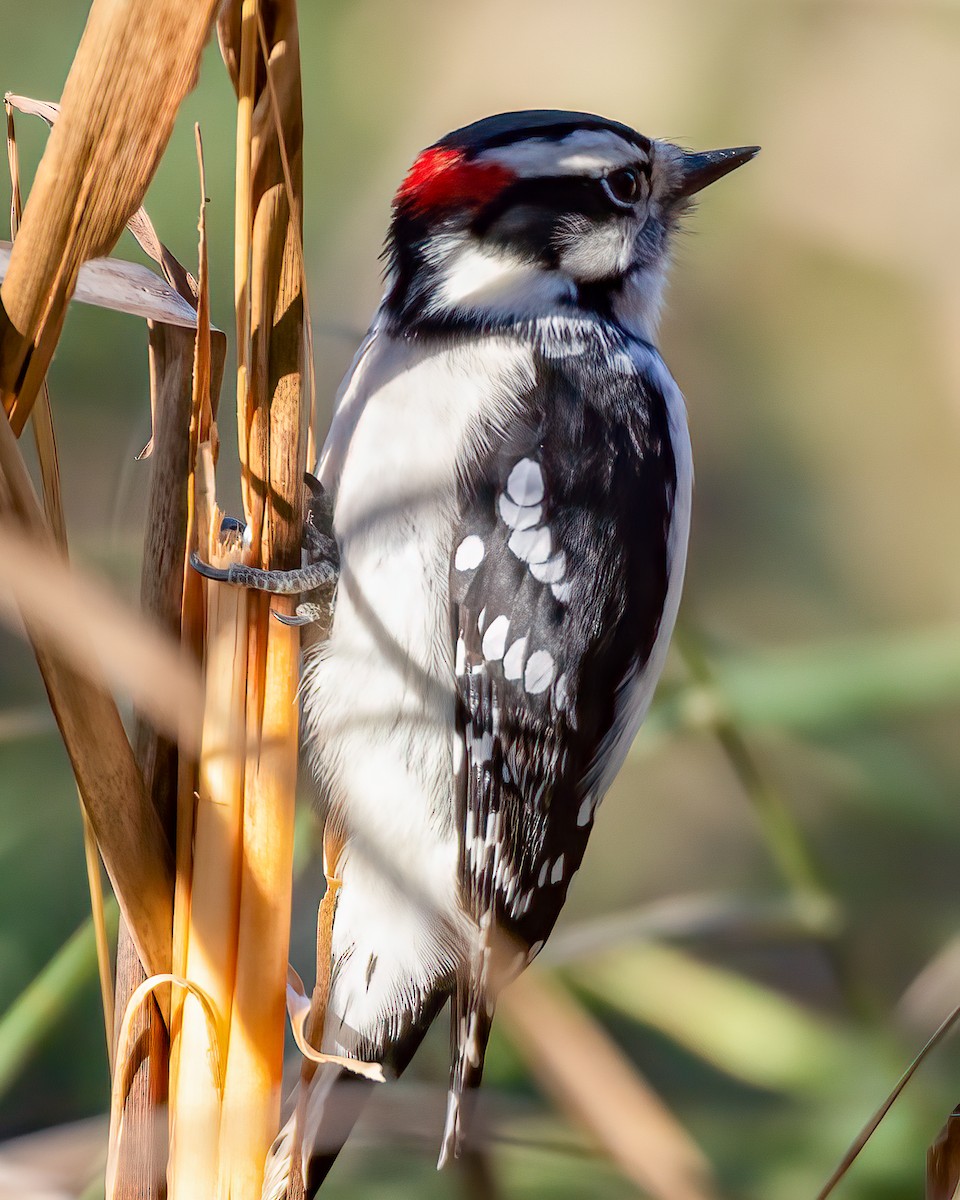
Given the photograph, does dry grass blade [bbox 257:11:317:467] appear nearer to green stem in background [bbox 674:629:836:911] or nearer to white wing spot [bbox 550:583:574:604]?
white wing spot [bbox 550:583:574:604]

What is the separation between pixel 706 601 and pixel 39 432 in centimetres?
107

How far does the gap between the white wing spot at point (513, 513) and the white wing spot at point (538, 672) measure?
11 centimetres

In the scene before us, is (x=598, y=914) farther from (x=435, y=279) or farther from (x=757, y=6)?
(x=757, y=6)

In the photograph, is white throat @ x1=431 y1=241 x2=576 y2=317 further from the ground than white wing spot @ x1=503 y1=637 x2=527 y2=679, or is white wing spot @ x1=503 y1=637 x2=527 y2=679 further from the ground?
white throat @ x1=431 y1=241 x2=576 y2=317

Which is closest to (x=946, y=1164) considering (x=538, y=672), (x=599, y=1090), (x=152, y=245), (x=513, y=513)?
(x=599, y=1090)

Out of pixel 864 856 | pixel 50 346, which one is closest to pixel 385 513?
pixel 50 346

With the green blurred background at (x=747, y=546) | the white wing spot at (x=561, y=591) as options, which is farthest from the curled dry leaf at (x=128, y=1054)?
the green blurred background at (x=747, y=546)

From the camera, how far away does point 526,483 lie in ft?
2.93

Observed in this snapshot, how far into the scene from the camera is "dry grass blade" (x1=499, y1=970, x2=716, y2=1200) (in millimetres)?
865

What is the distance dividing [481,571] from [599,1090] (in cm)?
49

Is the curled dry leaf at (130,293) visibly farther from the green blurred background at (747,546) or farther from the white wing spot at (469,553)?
the green blurred background at (747,546)

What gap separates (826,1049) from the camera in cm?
129

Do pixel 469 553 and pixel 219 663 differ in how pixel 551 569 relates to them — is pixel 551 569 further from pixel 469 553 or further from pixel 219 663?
pixel 219 663

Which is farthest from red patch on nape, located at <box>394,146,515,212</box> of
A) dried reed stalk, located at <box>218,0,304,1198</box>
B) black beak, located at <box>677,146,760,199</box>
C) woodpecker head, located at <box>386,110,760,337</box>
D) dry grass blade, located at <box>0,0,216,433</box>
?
dry grass blade, located at <box>0,0,216,433</box>
